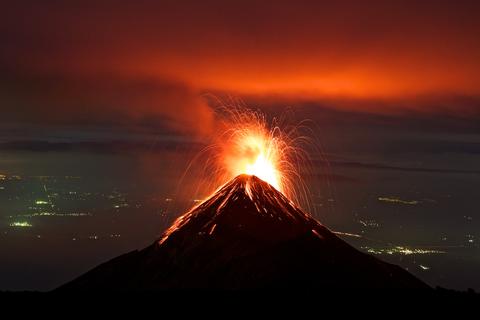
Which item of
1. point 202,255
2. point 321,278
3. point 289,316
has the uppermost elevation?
point 202,255

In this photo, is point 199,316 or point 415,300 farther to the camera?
point 415,300

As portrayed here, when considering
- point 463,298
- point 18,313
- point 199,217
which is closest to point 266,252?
point 199,217

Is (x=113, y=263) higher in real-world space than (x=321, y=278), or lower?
higher

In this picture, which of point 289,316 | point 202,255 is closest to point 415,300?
point 289,316

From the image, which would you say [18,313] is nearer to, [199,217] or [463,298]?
[463,298]

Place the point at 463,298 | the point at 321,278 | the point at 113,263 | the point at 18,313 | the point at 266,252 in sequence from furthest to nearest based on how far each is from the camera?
the point at 113,263
the point at 266,252
the point at 321,278
the point at 463,298
the point at 18,313

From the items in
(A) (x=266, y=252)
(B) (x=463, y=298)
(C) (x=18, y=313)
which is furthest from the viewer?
(A) (x=266, y=252)
